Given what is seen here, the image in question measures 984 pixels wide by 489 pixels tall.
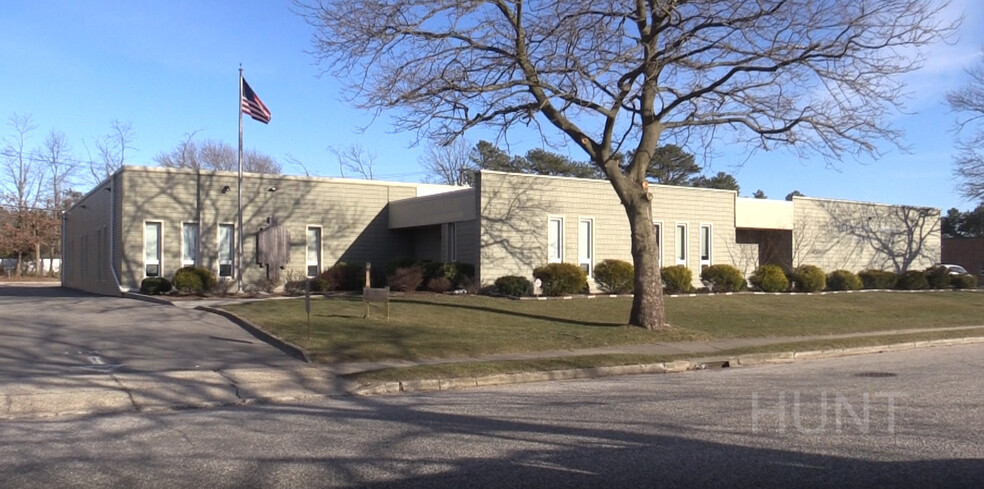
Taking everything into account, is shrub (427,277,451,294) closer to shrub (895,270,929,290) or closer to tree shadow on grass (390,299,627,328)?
tree shadow on grass (390,299,627,328)

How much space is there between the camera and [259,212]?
3356cm

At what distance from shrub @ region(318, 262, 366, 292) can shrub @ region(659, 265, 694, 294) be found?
1146 cm

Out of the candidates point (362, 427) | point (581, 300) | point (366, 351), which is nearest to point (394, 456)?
point (362, 427)

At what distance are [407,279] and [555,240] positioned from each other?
5719mm

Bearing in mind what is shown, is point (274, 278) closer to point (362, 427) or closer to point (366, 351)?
point (366, 351)

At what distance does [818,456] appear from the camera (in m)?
7.96

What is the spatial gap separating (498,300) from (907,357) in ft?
40.4

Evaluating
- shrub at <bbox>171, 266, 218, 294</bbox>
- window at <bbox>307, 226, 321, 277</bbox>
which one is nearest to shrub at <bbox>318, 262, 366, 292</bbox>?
window at <bbox>307, 226, 321, 277</bbox>

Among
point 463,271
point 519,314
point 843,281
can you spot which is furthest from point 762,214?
point 519,314

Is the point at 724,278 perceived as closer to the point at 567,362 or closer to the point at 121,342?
the point at 567,362

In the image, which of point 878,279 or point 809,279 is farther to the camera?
point 878,279

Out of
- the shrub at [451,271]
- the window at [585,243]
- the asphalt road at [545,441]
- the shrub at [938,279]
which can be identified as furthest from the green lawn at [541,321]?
the shrub at [938,279]

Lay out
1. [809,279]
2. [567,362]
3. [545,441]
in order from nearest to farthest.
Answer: [545,441]
[567,362]
[809,279]

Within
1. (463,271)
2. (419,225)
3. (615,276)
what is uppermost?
(419,225)
